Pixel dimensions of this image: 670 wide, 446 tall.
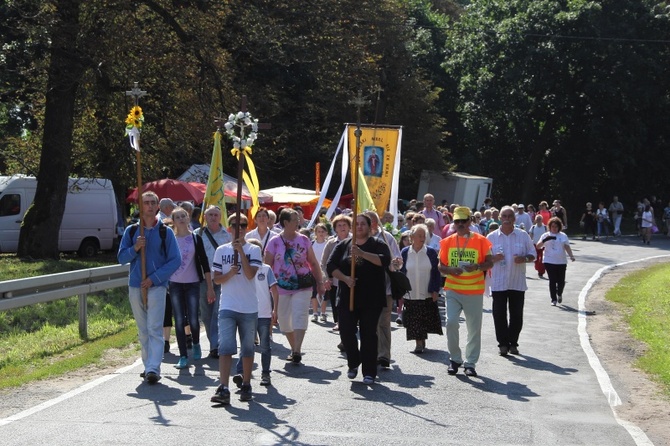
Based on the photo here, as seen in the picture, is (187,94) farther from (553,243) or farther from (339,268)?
(339,268)

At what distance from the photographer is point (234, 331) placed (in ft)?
31.2

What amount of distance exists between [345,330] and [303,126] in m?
31.3

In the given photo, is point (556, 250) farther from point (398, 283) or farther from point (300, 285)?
point (300, 285)

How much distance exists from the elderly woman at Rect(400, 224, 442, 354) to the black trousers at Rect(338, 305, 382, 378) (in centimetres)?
195

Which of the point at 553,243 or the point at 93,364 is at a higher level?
the point at 553,243

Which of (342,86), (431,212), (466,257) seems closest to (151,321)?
(466,257)

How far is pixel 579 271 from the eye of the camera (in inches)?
1107

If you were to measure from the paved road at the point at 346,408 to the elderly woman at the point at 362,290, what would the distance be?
41cm

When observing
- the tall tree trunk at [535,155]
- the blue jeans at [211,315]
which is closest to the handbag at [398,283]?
the blue jeans at [211,315]

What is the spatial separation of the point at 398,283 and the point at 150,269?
262cm

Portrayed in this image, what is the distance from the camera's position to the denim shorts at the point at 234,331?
31.0 feet

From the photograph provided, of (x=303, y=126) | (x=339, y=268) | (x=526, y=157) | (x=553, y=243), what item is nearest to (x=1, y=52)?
(x=553, y=243)

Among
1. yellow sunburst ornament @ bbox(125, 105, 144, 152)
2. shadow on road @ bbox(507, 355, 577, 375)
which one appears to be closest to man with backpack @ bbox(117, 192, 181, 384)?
yellow sunburst ornament @ bbox(125, 105, 144, 152)

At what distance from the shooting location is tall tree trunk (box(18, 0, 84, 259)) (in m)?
23.5
